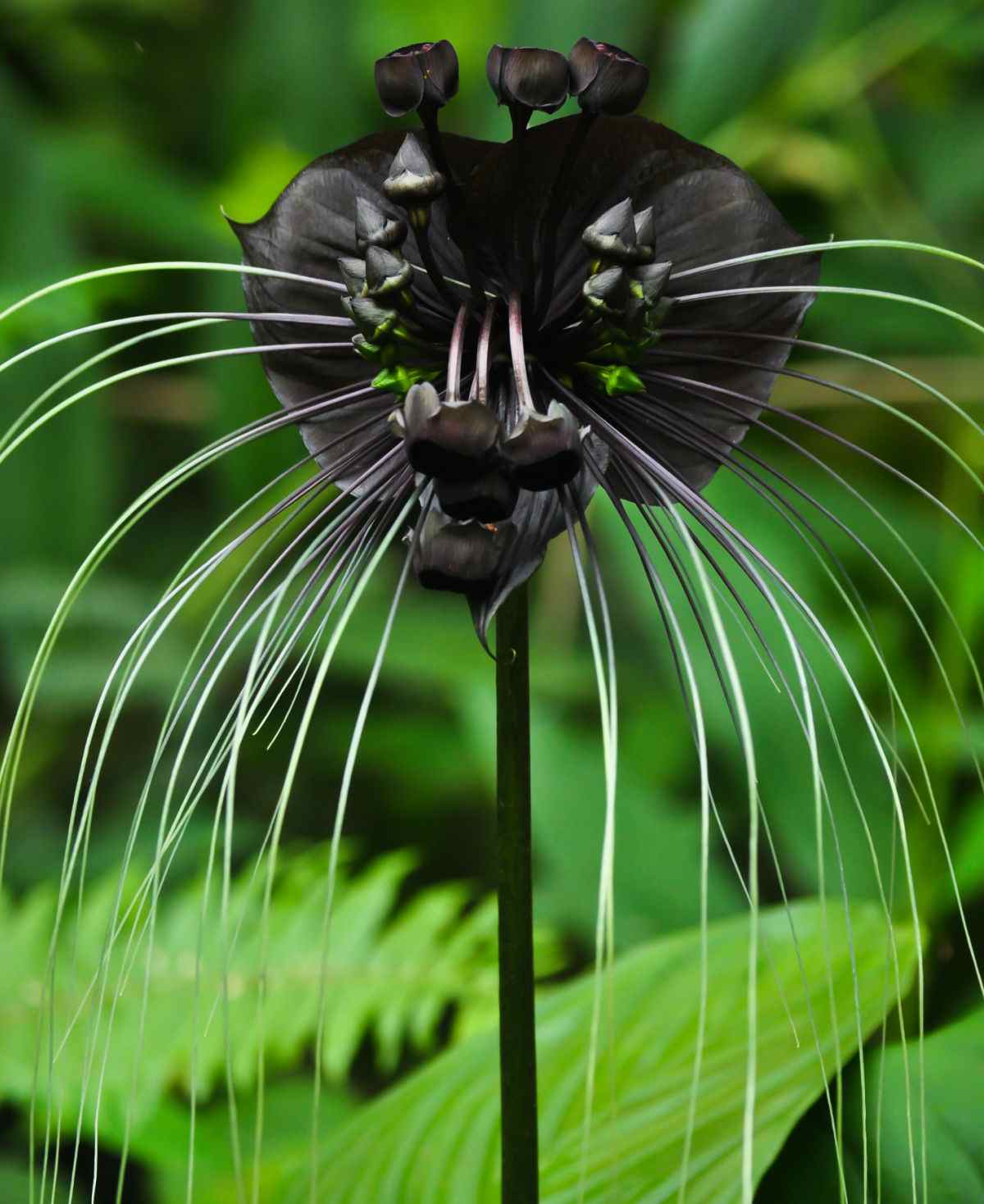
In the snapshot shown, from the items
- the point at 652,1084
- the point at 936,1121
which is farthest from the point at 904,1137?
the point at 652,1084

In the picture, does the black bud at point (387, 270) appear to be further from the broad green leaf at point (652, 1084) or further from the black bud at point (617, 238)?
the broad green leaf at point (652, 1084)

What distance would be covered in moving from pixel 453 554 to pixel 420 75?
15 cm

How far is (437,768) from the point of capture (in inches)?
59.5

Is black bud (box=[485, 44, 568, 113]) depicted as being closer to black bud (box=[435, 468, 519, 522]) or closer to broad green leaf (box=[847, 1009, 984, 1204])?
black bud (box=[435, 468, 519, 522])

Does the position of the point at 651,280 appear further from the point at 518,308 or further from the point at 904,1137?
the point at 904,1137

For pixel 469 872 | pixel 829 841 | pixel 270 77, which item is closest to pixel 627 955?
pixel 829 841

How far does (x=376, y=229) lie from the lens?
43 cm

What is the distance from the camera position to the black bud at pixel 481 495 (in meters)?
0.40

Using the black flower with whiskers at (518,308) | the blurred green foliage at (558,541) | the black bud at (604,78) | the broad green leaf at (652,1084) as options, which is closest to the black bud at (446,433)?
the black flower with whiskers at (518,308)

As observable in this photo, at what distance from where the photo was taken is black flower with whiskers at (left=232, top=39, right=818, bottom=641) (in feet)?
1.33

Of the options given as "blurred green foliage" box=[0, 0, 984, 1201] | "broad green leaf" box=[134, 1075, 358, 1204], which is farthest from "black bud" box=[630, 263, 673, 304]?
"broad green leaf" box=[134, 1075, 358, 1204]

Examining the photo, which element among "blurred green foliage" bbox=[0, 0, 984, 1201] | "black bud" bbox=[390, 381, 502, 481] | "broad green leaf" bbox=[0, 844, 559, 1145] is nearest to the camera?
"black bud" bbox=[390, 381, 502, 481]

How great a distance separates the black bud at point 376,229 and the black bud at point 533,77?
0.05m

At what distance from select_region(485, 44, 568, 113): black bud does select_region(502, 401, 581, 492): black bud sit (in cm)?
10
